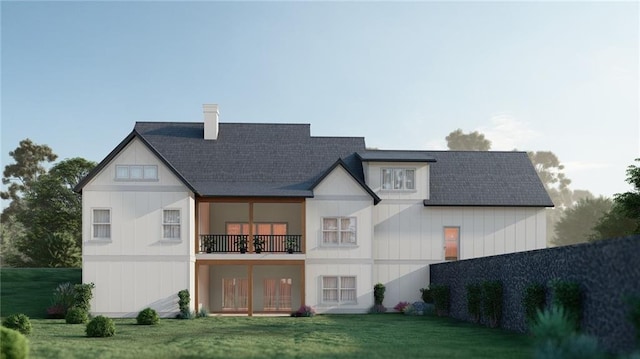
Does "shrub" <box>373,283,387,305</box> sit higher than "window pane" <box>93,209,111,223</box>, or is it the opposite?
"window pane" <box>93,209,111,223</box>

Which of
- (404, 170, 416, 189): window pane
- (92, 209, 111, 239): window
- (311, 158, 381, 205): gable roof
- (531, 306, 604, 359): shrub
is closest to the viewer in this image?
(531, 306, 604, 359): shrub

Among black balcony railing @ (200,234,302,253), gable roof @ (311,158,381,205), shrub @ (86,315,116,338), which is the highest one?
gable roof @ (311,158,381,205)

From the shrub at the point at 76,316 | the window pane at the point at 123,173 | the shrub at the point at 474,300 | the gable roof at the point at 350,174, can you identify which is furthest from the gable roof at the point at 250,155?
the shrub at the point at 474,300

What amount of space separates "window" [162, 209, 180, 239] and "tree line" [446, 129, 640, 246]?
74.9ft

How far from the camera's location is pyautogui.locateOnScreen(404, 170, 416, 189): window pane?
3825 centimetres

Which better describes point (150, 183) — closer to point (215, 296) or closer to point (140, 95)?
point (215, 296)

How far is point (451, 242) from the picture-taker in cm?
3859

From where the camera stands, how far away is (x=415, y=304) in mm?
35562

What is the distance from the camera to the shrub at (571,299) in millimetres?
18172

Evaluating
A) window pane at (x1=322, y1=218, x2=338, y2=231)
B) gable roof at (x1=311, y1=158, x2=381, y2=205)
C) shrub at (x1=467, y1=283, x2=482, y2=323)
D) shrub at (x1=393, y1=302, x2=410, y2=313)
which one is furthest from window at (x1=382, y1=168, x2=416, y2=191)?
shrub at (x1=467, y1=283, x2=482, y2=323)

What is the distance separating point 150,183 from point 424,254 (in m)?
14.7

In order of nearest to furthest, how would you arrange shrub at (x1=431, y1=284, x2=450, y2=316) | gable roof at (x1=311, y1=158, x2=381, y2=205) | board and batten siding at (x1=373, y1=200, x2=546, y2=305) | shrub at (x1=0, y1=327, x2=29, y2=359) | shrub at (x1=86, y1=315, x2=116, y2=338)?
shrub at (x1=0, y1=327, x2=29, y2=359), shrub at (x1=86, y1=315, x2=116, y2=338), shrub at (x1=431, y1=284, x2=450, y2=316), gable roof at (x1=311, y1=158, x2=381, y2=205), board and batten siding at (x1=373, y1=200, x2=546, y2=305)

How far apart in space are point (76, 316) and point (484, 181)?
22117mm

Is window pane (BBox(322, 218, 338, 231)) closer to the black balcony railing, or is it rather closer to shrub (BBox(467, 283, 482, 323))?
the black balcony railing
